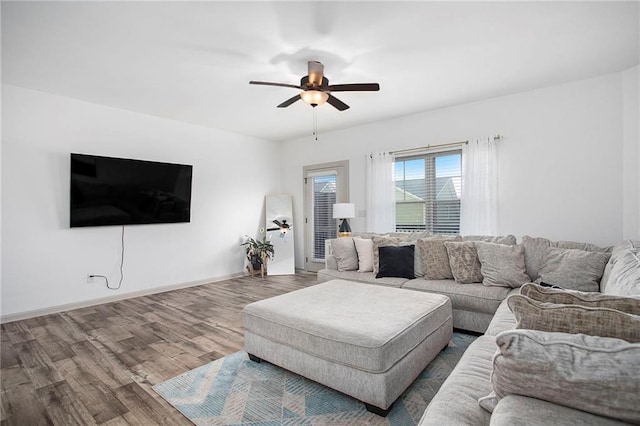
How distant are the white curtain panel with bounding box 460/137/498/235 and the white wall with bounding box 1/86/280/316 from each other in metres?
4.04

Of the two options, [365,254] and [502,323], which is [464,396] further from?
[365,254]

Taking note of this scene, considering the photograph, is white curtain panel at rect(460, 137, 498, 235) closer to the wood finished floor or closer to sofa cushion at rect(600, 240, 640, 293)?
sofa cushion at rect(600, 240, 640, 293)

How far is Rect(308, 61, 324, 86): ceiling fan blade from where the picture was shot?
9.87 ft

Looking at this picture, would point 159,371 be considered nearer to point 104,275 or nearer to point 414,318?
point 414,318

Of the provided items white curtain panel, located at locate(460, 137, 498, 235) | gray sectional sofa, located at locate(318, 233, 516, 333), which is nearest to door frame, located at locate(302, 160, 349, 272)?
white curtain panel, located at locate(460, 137, 498, 235)

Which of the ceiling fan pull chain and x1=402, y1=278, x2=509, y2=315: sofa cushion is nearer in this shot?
x1=402, y1=278, x2=509, y2=315: sofa cushion

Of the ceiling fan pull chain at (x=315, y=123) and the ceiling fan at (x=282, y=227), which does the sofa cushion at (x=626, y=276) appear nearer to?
the ceiling fan pull chain at (x=315, y=123)

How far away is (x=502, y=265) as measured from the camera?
311 centimetres

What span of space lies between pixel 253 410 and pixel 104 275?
3.60m

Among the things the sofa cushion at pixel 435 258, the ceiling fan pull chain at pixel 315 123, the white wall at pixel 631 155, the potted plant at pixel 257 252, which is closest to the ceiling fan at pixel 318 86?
the ceiling fan pull chain at pixel 315 123

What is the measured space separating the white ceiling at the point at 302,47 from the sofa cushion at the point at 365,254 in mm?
1949

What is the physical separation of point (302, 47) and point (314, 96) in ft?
1.51

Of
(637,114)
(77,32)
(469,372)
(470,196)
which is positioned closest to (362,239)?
(470,196)

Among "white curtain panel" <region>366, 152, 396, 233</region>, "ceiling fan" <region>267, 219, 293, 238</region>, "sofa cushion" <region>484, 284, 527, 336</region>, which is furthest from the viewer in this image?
"ceiling fan" <region>267, 219, 293, 238</region>
